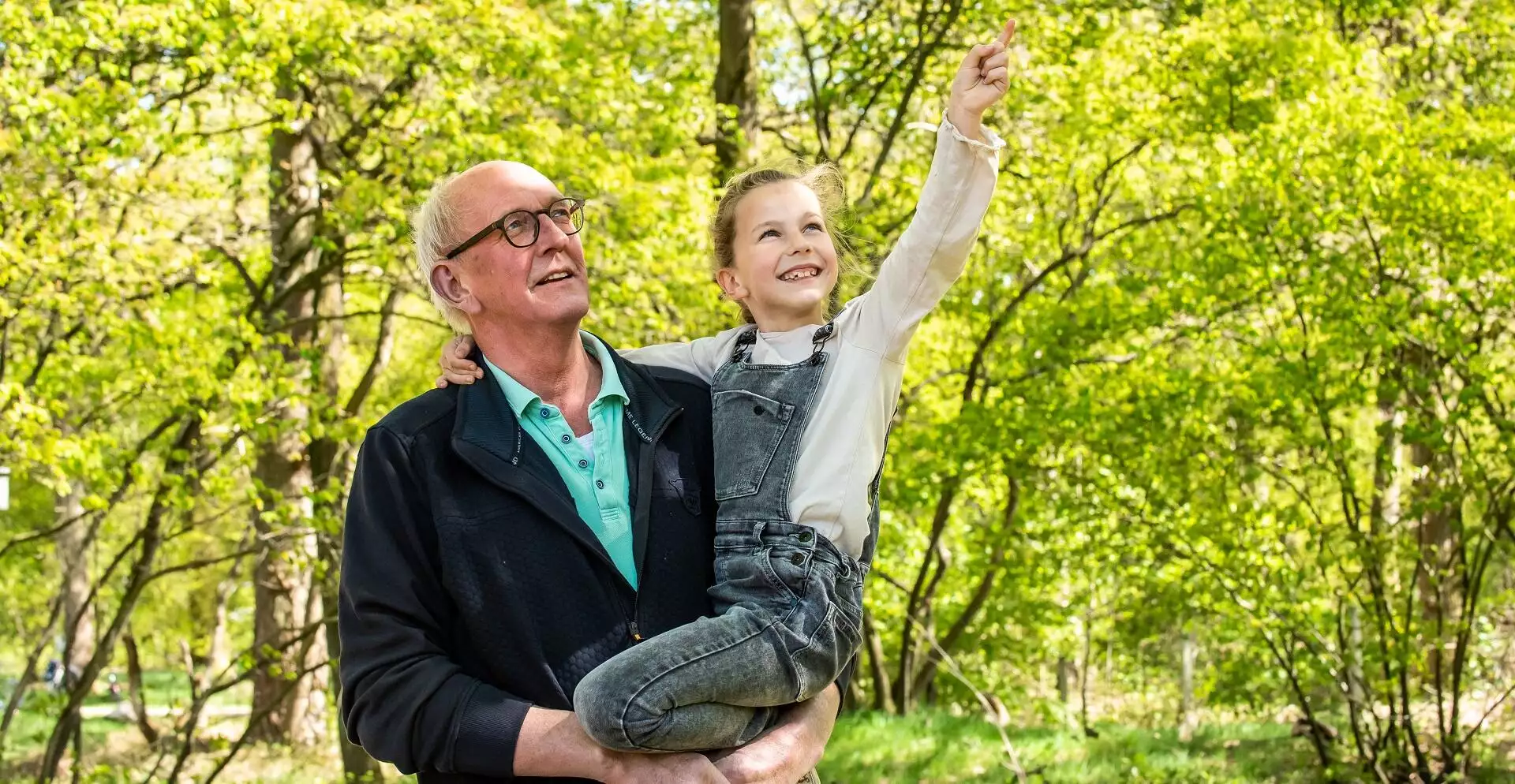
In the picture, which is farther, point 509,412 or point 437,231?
point 437,231

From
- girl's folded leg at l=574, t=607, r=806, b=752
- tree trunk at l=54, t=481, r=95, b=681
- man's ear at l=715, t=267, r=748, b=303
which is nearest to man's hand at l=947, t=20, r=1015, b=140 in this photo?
man's ear at l=715, t=267, r=748, b=303

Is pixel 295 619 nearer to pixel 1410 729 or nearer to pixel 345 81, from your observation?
pixel 345 81

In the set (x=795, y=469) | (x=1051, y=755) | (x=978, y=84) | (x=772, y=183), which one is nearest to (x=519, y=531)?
(x=795, y=469)

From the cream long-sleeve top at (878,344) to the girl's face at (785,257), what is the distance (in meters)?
Answer: 0.16

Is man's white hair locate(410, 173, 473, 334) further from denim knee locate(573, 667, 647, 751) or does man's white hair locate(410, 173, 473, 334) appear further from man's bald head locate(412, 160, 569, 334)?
denim knee locate(573, 667, 647, 751)

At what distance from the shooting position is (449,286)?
2.36 meters

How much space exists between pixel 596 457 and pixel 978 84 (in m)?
0.82

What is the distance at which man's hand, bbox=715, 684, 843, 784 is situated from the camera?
2.05m

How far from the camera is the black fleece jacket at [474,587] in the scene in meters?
2.00

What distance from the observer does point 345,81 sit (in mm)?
9719

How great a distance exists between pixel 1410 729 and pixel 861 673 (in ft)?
32.2

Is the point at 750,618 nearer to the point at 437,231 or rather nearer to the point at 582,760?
the point at 582,760

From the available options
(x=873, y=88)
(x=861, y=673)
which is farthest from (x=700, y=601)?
(x=861, y=673)

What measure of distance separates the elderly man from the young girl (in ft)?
0.18
